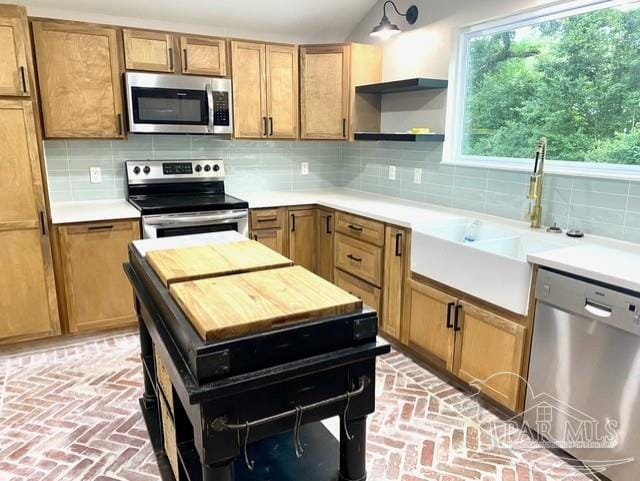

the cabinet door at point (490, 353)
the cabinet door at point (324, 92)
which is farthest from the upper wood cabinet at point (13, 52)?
the cabinet door at point (490, 353)

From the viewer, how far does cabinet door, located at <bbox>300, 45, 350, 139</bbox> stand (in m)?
3.96

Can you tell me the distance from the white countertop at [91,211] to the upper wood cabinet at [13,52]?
2.70 ft

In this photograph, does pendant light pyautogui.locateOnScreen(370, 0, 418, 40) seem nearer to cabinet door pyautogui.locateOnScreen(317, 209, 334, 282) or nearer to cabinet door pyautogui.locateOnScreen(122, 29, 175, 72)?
cabinet door pyautogui.locateOnScreen(317, 209, 334, 282)

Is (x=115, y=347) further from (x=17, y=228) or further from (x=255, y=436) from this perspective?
(x=255, y=436)

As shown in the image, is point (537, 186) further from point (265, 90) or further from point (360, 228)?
point (265, 90)

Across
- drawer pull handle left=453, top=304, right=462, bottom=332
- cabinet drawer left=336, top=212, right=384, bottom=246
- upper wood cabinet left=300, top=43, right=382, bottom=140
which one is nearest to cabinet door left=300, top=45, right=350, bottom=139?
upper wood cabinet left=300, top=43, right=382, bottom=140

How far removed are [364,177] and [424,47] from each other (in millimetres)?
1291

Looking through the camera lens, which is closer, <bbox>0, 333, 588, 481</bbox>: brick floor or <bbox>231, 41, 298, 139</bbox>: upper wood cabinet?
<bbox>0, 333, 588, 481</bbox>: brick floor

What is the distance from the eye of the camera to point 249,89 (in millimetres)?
3842

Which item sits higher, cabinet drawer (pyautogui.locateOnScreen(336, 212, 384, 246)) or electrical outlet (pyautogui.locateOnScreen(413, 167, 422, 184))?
electrical outlet (pyautogui.locateOnScreen(413, 167, 422, 184))

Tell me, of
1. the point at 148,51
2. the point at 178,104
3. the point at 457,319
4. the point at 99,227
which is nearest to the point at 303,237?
the point at 178,104

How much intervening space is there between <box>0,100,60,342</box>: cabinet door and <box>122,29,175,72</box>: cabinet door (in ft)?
2.72

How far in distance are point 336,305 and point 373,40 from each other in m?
3.40

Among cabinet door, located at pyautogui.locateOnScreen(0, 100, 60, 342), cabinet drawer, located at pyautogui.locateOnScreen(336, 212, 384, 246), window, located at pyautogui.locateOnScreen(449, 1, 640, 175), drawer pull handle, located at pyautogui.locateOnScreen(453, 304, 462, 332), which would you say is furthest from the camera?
cabinet drawer, located at pyautogui.locateOnScreen(336, 212, 384, 246)
